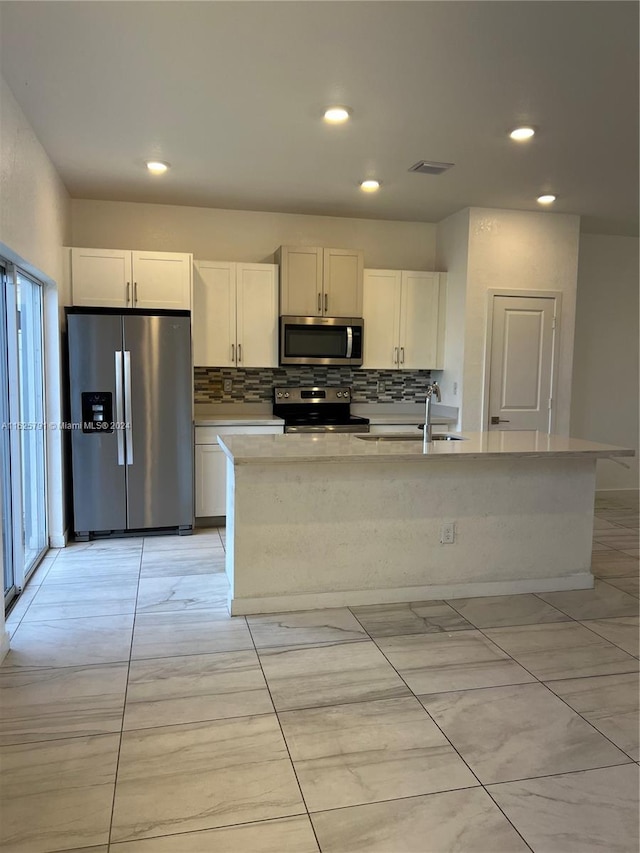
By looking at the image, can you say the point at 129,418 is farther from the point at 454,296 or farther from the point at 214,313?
the point at 454,296

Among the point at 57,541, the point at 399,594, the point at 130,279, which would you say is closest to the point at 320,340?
the point at 130,279

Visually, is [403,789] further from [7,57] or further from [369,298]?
[369,298]

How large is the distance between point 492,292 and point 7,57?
149 inches

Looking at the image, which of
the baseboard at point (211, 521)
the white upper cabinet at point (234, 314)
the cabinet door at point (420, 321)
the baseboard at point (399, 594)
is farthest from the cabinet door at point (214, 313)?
the baseboard at point (399, 594)

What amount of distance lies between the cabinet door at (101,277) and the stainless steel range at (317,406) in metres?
1.58

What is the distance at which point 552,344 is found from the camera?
17.1 feet

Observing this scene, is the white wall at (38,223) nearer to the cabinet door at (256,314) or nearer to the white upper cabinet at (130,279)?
the white upper cabinet at (130,279)

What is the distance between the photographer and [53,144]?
3609 millimetres

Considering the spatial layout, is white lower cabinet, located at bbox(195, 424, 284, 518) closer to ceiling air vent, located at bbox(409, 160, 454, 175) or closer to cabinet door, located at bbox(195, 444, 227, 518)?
cabinet door, located at bbox(195, 444, 227, 518)

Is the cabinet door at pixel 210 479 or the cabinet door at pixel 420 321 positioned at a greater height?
the cabinet door at pixel 420 321

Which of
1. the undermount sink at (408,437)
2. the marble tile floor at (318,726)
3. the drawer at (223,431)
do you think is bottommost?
the marble tile floor at (318,726)

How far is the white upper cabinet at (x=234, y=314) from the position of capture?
492 centimetres

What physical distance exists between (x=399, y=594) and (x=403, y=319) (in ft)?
9.17

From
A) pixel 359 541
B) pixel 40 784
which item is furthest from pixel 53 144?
pixel 40 784
